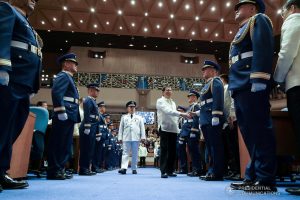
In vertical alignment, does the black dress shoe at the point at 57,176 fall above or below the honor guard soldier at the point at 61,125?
below

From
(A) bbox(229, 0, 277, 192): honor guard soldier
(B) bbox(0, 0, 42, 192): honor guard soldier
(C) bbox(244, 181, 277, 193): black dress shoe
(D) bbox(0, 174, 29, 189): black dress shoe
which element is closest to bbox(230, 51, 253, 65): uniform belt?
(A) bbox(229, 0, 277, 192): honor guard soldier

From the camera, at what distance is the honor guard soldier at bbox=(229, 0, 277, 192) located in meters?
2.38

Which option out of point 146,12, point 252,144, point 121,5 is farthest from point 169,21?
point 252,144

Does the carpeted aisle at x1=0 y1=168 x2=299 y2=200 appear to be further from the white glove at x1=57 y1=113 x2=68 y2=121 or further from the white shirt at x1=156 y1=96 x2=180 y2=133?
the white shirt at x1=156 y1=96 x2=180 y2=133

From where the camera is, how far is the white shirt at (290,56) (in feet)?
7.77

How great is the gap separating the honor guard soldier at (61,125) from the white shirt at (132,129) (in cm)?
267

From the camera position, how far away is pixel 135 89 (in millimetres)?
20078

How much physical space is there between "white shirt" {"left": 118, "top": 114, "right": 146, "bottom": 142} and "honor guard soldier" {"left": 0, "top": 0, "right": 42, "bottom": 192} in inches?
168

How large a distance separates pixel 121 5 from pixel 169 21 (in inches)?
109

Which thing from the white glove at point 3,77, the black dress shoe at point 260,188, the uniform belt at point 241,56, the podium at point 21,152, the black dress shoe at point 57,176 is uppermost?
the uniform belt at point 241,56

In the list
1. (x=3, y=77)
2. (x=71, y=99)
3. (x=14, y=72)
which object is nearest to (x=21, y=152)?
(x=71, y=99)

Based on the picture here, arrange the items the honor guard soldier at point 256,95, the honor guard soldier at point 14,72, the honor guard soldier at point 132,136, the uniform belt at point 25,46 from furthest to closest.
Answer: the honor guard soldier at point 132,136 < the uniform belt at point 25,46 < the honor guard soldier at point 256,95 < the honor guard soldier at point 14,72

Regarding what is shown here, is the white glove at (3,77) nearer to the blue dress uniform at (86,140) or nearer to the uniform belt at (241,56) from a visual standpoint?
the uniform belt at (241,56)

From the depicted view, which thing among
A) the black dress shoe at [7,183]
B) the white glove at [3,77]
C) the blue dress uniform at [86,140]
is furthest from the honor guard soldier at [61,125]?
the white glove at [3,77]
